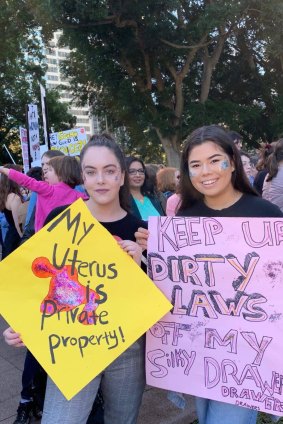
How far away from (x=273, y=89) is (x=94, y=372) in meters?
20.6

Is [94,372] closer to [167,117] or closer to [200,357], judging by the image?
[200,357]

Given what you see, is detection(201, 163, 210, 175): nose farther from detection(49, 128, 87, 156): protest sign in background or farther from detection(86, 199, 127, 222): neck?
detection(49, 128, 87, 156): protest sign in background

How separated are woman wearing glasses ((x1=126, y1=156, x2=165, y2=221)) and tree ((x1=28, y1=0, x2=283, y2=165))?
10.3 meters

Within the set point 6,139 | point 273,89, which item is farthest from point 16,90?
point 273,89

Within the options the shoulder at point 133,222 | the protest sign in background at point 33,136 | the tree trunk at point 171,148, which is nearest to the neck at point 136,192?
the shoulder at point 133,222

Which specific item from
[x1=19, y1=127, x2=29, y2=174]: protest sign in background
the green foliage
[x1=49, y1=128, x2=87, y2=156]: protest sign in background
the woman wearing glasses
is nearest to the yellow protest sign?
the woman wearing glasses

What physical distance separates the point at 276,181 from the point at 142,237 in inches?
79.3

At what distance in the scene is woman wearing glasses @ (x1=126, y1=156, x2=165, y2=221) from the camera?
3.92m

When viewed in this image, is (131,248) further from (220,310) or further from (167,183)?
(167,183)

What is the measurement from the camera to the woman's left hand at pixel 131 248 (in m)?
1.84

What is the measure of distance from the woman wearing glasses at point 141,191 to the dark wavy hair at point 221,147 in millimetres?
1749

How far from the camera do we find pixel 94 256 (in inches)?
71.2

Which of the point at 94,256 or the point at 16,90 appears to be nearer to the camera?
the point at 94,256

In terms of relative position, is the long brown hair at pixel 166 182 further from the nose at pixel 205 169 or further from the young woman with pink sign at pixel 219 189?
the nose at pixel 205 169
